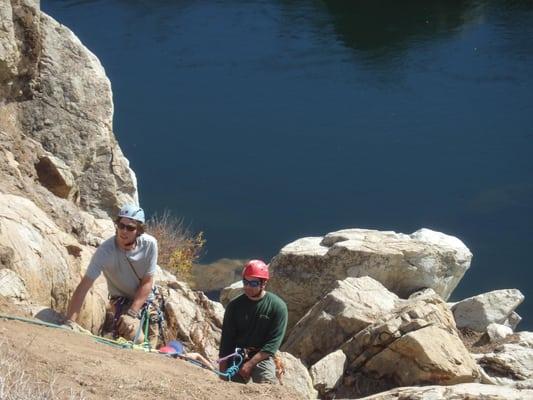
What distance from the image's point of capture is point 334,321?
40.2 feet

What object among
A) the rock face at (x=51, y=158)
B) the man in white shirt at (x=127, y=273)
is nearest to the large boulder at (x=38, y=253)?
the rock face at (x=51, y=158)

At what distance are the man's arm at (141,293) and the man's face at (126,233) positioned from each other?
1.21 feet

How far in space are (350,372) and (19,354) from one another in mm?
5872

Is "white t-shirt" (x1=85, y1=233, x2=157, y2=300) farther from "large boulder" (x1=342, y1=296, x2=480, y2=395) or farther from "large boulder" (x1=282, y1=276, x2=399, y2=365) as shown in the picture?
"large boulder" (x1=282, y1=276, x2=399, y2=365)

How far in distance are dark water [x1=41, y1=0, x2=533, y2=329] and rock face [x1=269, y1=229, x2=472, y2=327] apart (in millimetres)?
10840

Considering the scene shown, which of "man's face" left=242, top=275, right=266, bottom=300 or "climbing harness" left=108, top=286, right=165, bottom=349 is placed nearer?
"man's face" left=242, top=275, right=266, bottom=300

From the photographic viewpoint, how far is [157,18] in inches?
1606

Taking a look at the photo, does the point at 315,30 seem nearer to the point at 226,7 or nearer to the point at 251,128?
the point at 226,7

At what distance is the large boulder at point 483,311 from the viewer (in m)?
15.7

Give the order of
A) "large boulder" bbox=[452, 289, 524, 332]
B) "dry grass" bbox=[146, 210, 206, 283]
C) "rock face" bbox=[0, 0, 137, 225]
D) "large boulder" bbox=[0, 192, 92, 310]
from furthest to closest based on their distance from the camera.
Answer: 1. "dry grass" bbox=[146, 210, 206, 283]
2. "large boulder" bbox=[452, 289, 524, 332]
3. "rock face" bbox=[0, 0, 137, 225]
4. "large boulder" bbox=[0, 192, 92, 310]

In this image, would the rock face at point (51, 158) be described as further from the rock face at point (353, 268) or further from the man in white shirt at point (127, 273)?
the rock face at point (353, 268)

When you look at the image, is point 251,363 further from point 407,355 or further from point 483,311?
point 483,311

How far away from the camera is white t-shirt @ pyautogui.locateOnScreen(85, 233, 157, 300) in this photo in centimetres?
803

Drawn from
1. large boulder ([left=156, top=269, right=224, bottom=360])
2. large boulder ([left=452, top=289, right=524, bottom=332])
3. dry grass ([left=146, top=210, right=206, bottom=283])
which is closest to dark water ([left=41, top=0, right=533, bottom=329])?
dry grass ([left=146, top=210, right=206, bottom=283])
